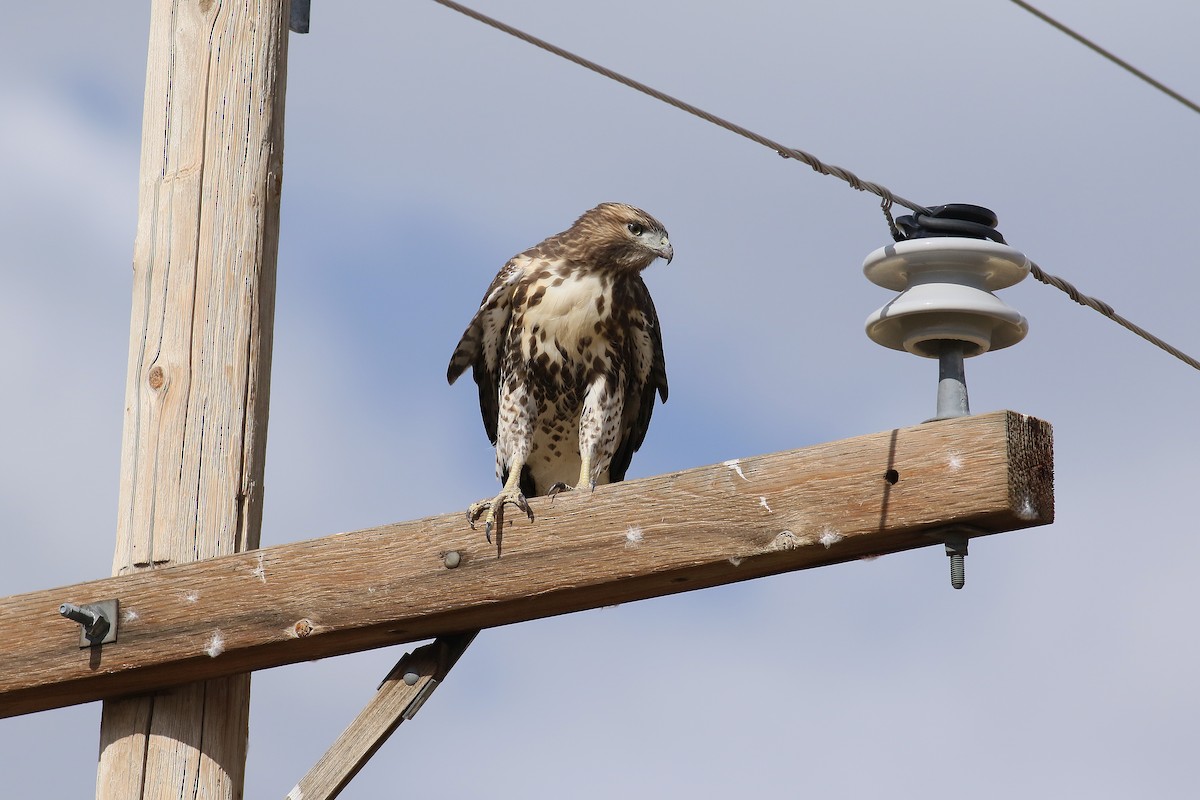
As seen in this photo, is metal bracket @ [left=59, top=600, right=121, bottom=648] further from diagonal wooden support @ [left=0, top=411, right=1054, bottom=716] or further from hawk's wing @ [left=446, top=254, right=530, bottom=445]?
hawk's wing @ [left=446, top=254, right=530, bottom=445]

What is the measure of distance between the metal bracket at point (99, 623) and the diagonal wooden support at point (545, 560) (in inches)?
0.9

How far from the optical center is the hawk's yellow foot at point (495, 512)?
409 cm

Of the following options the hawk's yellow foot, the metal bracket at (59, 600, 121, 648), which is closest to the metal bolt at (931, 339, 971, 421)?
the hawk's yellow foot

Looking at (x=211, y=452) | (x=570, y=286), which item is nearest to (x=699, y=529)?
(x=211, y=452)

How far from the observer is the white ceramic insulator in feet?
12.0

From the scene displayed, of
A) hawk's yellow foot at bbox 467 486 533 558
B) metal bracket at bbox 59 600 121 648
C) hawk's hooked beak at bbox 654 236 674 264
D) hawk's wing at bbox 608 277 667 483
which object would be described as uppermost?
hawk's hooked beak at bbox 654 236 674 264

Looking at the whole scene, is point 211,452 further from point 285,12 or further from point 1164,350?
point 1164,350

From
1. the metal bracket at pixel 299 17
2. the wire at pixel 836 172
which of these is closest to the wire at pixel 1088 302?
the wire at pixel 836 172

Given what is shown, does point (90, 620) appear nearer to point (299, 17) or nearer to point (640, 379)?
point (299, 17)

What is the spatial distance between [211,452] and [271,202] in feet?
2.39

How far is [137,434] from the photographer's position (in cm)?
452

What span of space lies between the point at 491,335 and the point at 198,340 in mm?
2136

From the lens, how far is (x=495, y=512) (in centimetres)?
412

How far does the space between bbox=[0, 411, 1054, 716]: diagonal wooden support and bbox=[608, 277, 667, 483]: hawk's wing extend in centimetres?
239
